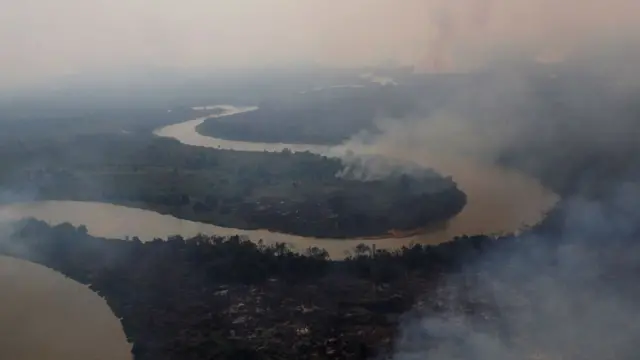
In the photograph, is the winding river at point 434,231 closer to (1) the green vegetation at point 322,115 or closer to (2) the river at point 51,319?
(1) the green vegetation at point 322,115

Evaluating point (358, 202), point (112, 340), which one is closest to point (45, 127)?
point (112, 340)

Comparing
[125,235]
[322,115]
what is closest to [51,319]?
[125,235]

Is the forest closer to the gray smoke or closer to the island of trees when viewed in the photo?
the gray smoke

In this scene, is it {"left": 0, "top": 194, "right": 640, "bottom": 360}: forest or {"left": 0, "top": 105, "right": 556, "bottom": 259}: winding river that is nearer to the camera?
{"left": 0, "top": 194, "right": 640, "bottom": 360}: forest

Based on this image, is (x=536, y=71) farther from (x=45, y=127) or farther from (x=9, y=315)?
(x=9, y=315)

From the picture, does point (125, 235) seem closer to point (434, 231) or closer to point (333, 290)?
point (333, 290)

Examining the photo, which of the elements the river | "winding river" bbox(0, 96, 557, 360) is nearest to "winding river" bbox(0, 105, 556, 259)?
"winding river" bbox(0, 96, 557, 360)

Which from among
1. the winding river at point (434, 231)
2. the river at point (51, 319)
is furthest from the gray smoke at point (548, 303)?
the river at point (51, 319)

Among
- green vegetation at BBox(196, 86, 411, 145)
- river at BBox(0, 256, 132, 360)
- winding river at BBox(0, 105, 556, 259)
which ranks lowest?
river at BBox(0, 256, 132, 360)

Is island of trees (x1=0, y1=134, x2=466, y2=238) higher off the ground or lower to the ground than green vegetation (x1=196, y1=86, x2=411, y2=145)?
lower
